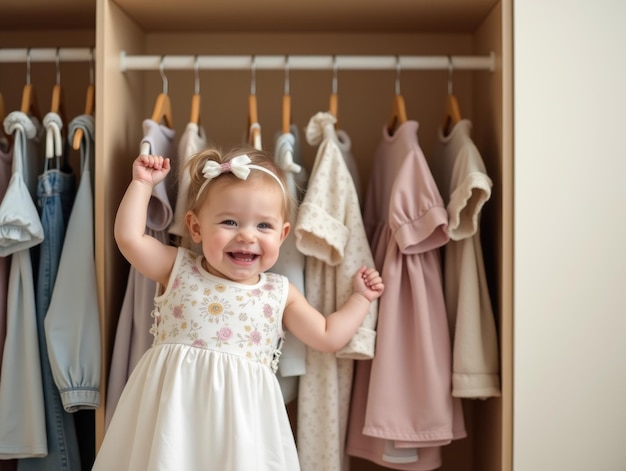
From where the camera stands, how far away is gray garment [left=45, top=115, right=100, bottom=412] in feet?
4.99

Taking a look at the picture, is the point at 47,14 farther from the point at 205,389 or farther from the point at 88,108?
the point at 205,389

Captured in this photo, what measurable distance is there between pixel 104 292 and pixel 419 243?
686 mm

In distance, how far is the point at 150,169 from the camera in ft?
5.01

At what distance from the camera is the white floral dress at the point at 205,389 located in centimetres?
138

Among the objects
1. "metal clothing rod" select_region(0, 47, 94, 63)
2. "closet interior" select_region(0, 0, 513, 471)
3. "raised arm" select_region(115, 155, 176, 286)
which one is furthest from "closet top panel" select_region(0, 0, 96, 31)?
"raised arm" select_region(115, 155, 176, 286)

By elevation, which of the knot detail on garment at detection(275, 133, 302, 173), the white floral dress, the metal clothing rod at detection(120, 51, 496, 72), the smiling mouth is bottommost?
the white floral dress

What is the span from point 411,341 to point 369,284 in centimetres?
16

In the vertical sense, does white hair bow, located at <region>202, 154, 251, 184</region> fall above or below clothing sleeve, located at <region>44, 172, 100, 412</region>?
above

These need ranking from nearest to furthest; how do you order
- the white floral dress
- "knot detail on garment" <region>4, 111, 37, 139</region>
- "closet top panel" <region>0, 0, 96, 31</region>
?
the white floral dress < "knot detail on garment" <region>4, 111, 37, 139</region> < "closet top panel" <region>0, 0, 96, 31</region>

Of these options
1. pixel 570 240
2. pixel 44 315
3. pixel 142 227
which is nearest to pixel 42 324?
pixel 44 315

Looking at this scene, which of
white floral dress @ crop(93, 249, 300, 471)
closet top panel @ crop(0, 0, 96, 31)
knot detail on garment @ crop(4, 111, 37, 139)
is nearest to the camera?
white floral dress @ crop(93, 249, 300, 471)

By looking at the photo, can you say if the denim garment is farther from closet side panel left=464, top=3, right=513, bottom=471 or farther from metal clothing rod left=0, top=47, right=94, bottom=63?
closet side panel left=464, top=3, right=513, bottom=471

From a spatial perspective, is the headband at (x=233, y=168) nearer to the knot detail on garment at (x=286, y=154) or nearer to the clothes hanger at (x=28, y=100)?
the knot detail on garment at (x=286, y=154)

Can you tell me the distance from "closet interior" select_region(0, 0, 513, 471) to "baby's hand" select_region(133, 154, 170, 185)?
108 millimetres
